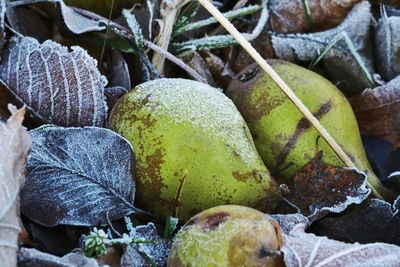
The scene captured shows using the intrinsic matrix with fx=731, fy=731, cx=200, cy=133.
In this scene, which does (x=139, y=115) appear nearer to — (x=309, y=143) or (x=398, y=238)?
(x=309, y=143)

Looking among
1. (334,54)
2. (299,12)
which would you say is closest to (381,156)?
(334,54)

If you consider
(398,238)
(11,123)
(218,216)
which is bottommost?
(398,238)

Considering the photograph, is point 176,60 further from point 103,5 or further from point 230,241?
point 230,241

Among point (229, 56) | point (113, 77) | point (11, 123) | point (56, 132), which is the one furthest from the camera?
point (229, 56)

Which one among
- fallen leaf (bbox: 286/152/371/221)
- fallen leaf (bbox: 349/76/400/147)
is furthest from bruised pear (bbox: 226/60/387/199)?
fallen leaf (bbox: 349/76/400/147)

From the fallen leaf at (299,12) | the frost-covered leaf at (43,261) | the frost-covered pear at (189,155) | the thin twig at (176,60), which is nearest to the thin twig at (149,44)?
the thin twig at (176,60)

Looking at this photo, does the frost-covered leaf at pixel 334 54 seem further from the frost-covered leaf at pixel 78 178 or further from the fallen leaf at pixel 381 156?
the frost-covered leaf at pixel 78 178

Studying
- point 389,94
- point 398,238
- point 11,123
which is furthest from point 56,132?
point 389,94
